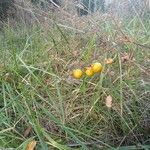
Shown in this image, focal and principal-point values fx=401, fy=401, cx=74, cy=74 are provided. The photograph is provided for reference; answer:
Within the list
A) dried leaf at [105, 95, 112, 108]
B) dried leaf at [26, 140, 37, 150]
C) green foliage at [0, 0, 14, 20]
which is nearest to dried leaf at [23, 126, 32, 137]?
dried leaf at [26, 140, 37, 150]

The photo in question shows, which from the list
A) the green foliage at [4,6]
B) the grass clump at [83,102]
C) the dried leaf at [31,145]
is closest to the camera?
the dried leaf at [31,145]

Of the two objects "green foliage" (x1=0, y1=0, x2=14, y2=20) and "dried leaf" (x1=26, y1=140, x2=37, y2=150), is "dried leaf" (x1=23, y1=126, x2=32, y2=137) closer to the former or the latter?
"dried leaf" (x1=26, y1=140, x2=37, y2=150)

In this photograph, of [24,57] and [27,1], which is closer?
[24,57]

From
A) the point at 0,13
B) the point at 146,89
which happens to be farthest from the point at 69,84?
the point at 0,13

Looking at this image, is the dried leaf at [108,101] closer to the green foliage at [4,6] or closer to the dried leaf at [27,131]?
the dried leaf at [27,131]

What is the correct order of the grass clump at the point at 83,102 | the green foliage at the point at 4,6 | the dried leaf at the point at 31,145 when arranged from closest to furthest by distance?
the dried leaf at the point at 31,145
the grass clump at the point at 83,102
the green foliage at the point at 4,6

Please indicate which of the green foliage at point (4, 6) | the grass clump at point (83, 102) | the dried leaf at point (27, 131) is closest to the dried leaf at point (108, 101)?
the grass clump at point (83, 102)

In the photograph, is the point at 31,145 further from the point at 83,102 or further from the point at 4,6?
the point at 4,6

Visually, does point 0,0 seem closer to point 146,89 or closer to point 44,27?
point 44,27
